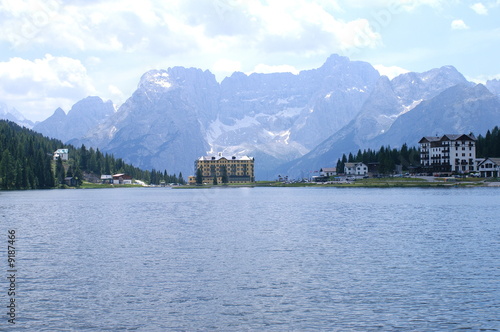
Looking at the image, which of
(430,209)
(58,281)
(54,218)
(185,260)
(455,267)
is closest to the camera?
(58,281)

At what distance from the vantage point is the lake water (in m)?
36.8

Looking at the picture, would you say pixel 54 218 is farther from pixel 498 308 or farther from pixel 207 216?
pixel 498 308

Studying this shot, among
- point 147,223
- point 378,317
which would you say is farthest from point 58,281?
point 147,223

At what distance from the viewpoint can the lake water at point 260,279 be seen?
36.8m

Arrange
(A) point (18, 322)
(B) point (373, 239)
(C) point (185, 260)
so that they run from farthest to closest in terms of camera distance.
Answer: (B) point (373, 239)
(C) point (185, 260)
(A) point (18, 322)

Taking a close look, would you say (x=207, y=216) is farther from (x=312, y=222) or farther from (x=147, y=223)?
(x=312, y=222)

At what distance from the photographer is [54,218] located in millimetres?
111375

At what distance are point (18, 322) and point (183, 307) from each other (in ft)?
34.3

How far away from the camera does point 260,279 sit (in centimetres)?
4828

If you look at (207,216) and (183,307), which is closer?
(183,307)

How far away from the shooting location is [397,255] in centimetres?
5928

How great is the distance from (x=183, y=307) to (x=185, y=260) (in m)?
18.2

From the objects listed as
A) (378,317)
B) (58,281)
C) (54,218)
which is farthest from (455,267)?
(54,218)

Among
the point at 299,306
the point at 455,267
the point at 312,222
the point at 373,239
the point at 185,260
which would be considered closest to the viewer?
the point at 299,306
